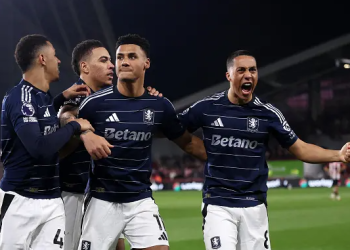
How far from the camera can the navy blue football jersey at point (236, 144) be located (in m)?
4.62

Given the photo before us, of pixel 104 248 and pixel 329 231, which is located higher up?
pixel 104 248

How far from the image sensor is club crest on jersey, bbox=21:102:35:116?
12.3 ft

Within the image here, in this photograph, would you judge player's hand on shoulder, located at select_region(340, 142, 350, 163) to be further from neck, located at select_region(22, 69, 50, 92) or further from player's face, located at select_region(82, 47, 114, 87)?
neck, located at select_region(22, 69, 50, 92)

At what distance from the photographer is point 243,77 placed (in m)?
4.75

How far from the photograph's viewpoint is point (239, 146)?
4.64 metres

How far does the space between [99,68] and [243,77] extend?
5.09ft

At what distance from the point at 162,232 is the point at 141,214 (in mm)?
224

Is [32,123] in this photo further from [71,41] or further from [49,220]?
[71,41]

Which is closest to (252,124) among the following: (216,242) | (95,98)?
(216,242)

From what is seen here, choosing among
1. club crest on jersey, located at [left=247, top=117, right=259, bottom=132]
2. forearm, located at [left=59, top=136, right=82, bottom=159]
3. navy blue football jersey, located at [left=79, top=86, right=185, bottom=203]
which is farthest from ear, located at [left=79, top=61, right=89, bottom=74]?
club crest on jersey, located at [left=247, top=117, right=259, bottom=132]

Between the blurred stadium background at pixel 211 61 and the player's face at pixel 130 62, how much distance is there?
50.6ft

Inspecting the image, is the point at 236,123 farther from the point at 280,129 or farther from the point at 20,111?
the point at 20,111

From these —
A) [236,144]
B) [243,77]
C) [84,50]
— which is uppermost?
[84,50]

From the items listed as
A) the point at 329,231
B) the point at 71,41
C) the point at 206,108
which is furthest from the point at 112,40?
the point at 206,108
